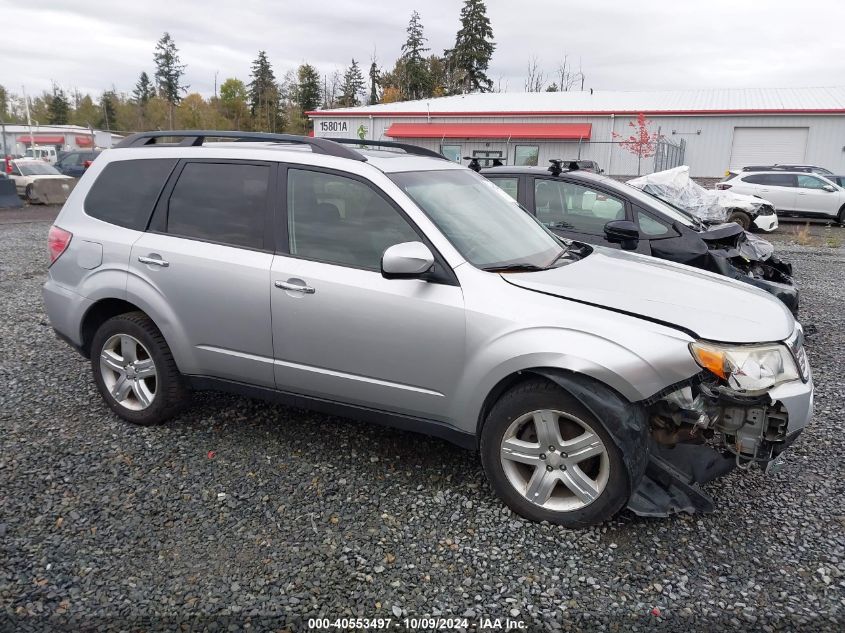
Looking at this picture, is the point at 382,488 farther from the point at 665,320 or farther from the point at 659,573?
the point at 665,320

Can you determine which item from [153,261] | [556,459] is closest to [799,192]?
[556,459]

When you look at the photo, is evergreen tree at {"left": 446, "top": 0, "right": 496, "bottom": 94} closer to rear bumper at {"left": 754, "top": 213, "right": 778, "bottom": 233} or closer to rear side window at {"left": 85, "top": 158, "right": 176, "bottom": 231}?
rear bumper at {"left": 754, "top": 213, "right": 778, "bottom": 233}

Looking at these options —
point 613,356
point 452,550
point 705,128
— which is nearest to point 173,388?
point 452,550

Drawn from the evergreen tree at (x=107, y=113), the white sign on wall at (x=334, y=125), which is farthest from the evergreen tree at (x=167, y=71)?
the white sign on wall at (x=334, y=125)

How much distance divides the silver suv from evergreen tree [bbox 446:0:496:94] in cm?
6496

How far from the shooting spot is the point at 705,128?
2841 cm

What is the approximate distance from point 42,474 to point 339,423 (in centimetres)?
174

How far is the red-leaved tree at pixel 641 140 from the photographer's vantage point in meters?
28.1

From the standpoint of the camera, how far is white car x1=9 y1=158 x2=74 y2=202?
2066cm

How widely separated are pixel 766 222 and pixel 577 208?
42.1 ft

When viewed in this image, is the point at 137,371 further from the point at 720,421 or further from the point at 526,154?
the point at 526,154

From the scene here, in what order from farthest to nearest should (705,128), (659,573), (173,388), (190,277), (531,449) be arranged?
(705,128) → (173,388) → (190,277) → (531,449) → (659,573)

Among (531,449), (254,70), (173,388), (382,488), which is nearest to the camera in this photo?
(531,449)

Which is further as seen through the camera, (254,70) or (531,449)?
(254,70)
